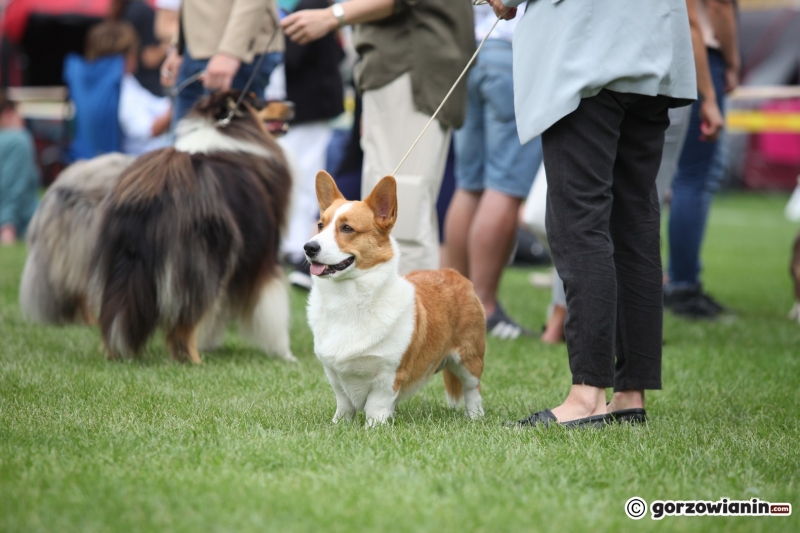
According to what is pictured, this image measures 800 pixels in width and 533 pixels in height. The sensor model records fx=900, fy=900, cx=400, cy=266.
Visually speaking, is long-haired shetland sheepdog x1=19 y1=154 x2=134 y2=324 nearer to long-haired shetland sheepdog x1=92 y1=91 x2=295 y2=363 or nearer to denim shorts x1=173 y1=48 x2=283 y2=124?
Result: denim shorts x1=173 y1=48 x2=283 y2=124

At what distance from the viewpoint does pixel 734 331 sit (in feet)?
18.0

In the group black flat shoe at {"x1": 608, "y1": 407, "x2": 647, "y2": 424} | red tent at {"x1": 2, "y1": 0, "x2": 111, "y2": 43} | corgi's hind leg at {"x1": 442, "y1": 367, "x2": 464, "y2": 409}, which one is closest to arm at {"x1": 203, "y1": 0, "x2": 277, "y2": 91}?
corgi's hind leg at {"x1": 442, "y1": 367, "x2": 464, "y2": 409}

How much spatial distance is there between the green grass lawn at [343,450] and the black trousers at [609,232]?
27 centimetres

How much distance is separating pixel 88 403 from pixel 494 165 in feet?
8.81

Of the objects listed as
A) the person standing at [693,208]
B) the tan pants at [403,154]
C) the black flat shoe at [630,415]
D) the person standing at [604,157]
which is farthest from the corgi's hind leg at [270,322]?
the person standing at [693,208]

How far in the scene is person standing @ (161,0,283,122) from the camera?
459 cm

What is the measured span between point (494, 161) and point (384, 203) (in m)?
2.10

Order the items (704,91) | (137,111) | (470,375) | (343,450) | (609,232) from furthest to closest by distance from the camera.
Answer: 1. (137,111)
2. (704,91)
3. (470,375)
4. (609,232)
5. (343,450)

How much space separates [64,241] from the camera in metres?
4.90

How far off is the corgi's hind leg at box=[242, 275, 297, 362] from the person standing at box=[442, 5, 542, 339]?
1.22 meters

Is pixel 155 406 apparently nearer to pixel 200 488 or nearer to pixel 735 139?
pixel 200 488

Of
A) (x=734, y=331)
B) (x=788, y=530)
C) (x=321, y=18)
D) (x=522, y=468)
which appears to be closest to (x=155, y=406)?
(x=522, y=468)

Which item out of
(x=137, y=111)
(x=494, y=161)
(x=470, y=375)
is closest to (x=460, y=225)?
(x=494, y=161)

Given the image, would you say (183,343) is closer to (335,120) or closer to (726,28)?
(726,28)
